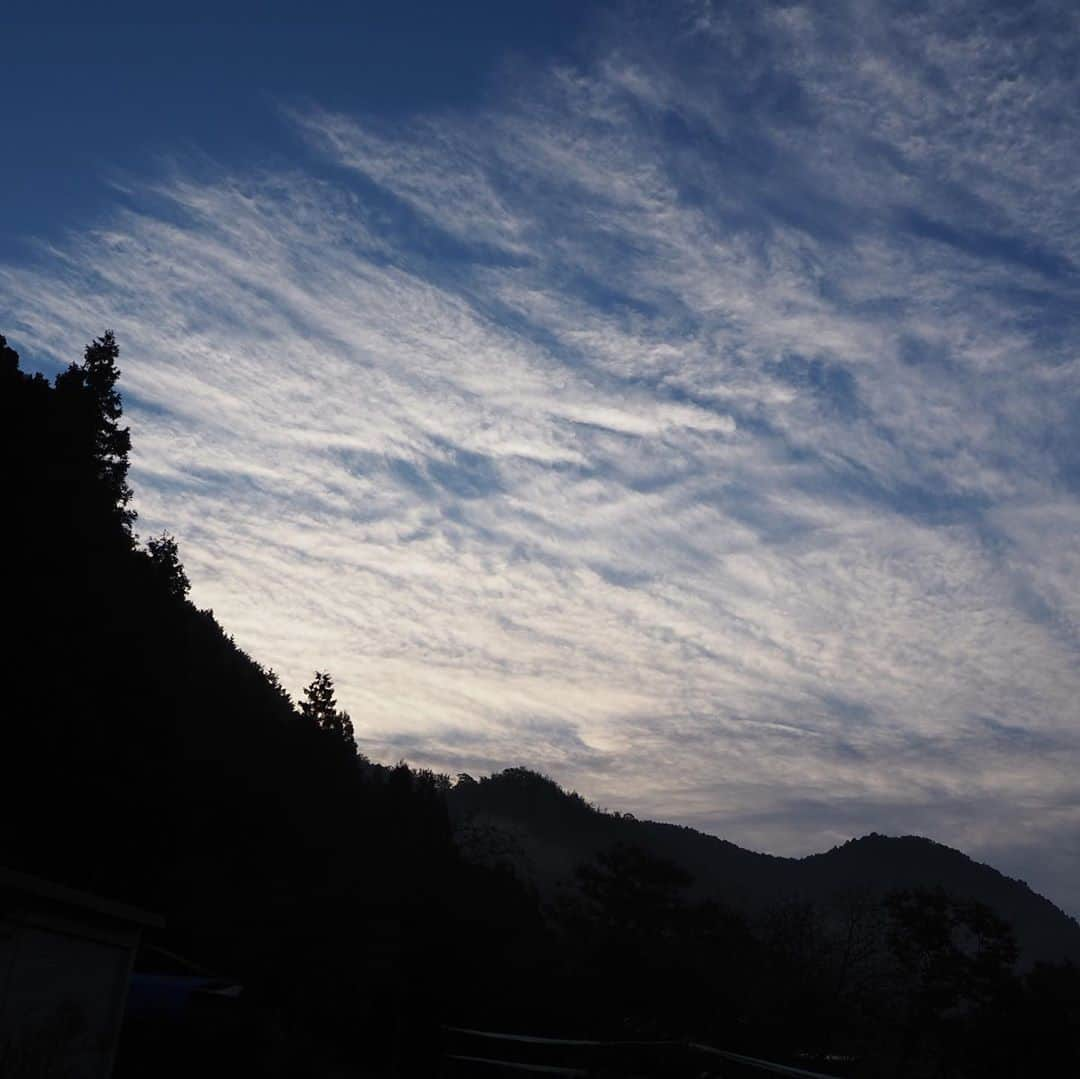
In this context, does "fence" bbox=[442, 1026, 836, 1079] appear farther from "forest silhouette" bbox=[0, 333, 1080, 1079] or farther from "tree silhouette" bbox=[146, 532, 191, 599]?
"tree silhouette" bbox=[146, 532, 191, 599]

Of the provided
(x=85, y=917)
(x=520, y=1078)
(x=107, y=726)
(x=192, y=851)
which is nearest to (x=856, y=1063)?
(x=520, y=1078)

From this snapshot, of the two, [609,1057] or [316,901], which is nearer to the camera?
[609,1057]

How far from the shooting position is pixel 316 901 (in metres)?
43.9

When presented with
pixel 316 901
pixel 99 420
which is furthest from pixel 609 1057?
pixel 99 420

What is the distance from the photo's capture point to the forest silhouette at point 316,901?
2927cm

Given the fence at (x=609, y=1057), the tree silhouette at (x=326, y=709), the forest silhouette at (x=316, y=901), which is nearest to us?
the forest silhouette at (x=316, y=901)

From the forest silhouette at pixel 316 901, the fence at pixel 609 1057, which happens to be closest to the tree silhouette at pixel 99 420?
the forest silhouette at pixel 316 901

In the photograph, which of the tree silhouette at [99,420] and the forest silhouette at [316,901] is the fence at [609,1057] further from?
the tree silhouette at [99,420]

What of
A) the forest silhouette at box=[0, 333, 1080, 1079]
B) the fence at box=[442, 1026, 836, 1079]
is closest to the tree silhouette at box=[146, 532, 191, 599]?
the forest silhouette at box=[0, 333, 1080, 1079]

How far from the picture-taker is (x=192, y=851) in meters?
38.1

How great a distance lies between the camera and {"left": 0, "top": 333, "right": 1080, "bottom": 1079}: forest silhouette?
29266 millimetres

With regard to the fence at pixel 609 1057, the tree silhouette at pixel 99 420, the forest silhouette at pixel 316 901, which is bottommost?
the fence at pixel 609 1057

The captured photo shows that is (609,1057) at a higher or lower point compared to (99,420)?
lower

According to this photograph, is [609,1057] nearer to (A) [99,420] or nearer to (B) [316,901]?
(B) [316,901]
